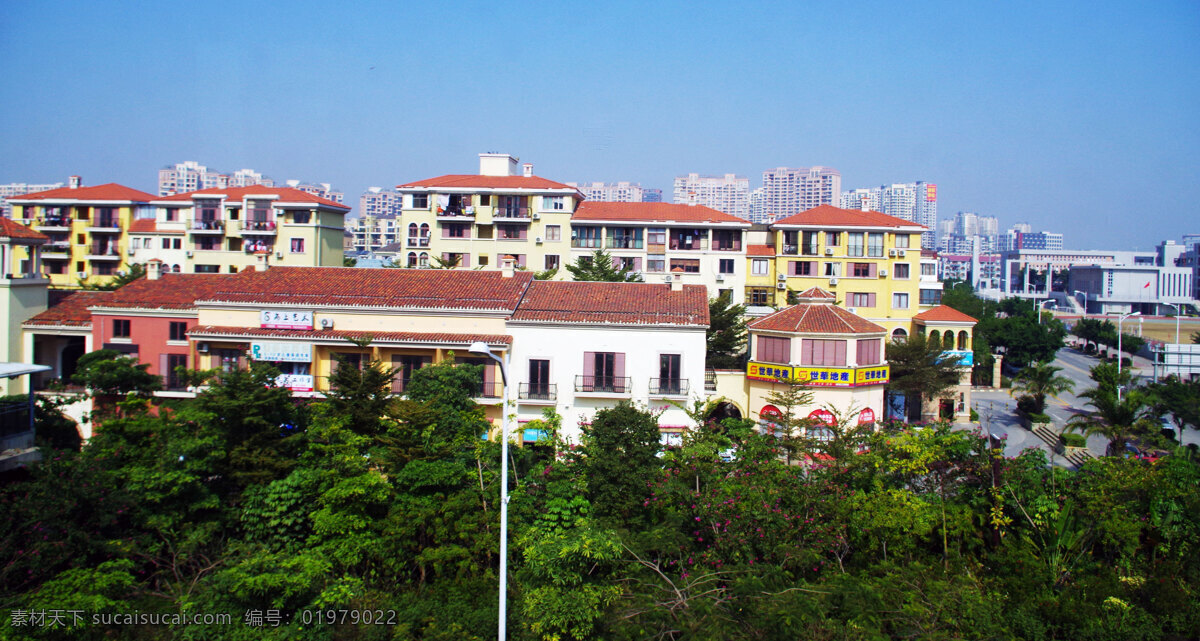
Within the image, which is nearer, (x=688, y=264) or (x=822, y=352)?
(x=822, y=352)

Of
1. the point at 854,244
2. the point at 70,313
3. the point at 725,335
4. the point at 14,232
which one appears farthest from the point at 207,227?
the point at 854,244

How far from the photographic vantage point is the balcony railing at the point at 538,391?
23734mm

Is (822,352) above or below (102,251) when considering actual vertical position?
below

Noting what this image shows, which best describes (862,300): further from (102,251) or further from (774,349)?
(102,251)

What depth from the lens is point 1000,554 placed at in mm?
15258

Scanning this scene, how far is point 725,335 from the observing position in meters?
29.6

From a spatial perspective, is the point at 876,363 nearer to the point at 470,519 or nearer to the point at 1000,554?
the point at 1000,554

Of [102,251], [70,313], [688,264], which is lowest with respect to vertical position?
[70,313]

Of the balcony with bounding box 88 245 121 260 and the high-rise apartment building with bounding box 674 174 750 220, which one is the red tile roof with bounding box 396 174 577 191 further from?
the high-rise apartment building with bounding box 674 174 750 220

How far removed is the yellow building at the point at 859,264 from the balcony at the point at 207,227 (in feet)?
96.9

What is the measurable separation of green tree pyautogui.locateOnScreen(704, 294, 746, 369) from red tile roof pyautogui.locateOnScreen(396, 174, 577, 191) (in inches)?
566

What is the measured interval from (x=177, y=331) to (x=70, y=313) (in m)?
4.81

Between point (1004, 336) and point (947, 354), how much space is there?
2173 centimetres

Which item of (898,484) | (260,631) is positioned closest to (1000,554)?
(898,484)
